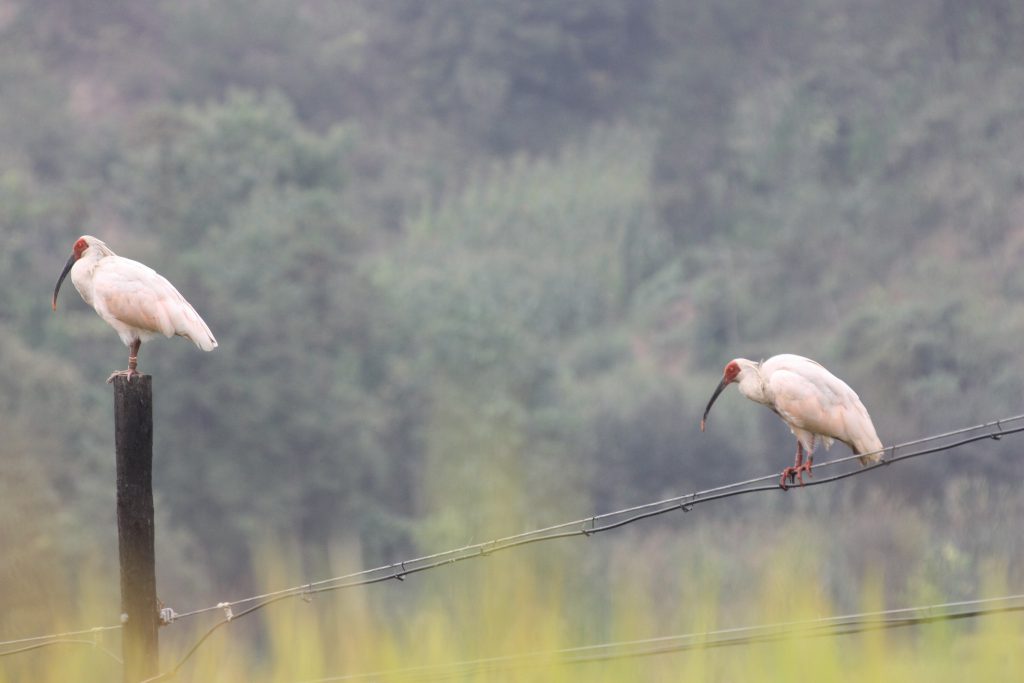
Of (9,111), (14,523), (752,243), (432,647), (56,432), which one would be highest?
(9,111)

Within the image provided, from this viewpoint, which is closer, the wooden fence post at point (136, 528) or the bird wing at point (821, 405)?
the wooden fence post at point (136, 528)

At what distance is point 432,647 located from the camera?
741cm

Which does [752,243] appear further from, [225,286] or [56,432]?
[56,432]

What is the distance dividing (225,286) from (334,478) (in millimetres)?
6505

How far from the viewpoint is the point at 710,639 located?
7094 millimetres

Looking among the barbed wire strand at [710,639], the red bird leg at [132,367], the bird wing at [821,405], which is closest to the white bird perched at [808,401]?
the bird wing at [821,405]

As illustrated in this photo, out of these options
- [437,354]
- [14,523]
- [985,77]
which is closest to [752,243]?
[985,77]

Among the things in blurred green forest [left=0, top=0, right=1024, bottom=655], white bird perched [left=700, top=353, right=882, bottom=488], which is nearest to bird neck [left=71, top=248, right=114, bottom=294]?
white bird perched [left=700, top=353, right=882, bottom=488]

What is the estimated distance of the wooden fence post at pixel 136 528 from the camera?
8.50 metres

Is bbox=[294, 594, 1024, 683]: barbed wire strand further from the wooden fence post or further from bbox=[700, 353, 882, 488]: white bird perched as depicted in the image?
bbox=[700, 353, 882, 488]: white bird perched

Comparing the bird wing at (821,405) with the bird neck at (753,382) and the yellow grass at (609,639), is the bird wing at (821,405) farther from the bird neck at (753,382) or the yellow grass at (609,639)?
the yellow grass at (609,639)

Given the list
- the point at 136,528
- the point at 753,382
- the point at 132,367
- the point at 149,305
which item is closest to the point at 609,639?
the point at 136,528

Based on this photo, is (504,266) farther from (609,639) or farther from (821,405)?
(609,639)

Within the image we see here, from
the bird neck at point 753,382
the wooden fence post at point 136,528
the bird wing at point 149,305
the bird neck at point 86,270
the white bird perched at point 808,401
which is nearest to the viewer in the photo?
the wooden fence post at point 136,528
